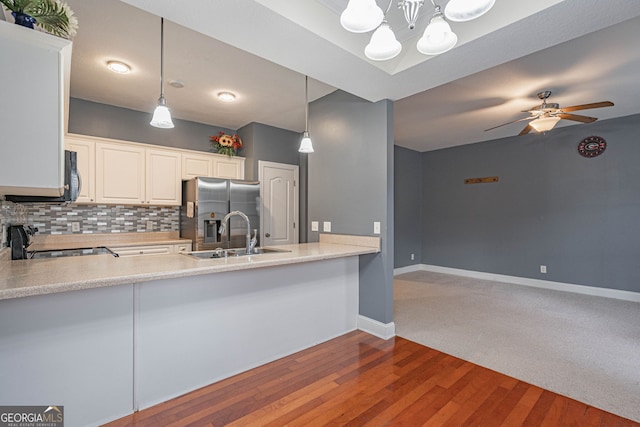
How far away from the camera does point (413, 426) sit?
169 centimetres

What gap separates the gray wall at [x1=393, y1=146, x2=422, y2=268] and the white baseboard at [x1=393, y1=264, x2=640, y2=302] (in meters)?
0.23

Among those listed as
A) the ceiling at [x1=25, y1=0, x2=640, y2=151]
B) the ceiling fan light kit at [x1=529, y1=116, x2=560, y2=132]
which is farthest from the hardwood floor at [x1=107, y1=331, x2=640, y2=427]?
the ceiling fan light kit at [x1=529, y1=116, x2=560, y2=132]

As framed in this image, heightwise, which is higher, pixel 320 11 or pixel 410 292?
pixel 320 11

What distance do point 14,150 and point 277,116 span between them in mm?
3292

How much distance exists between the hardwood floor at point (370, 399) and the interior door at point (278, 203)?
8.26ft

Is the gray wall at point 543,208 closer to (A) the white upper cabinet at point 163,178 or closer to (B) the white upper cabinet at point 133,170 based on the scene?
(B) the white upper cabinet at point 133,170

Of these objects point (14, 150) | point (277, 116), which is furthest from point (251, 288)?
point (277, 116)

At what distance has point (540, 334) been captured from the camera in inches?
120

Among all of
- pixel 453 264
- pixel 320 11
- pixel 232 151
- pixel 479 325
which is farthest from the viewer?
pixel 453 264

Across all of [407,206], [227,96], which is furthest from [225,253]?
[407,206]

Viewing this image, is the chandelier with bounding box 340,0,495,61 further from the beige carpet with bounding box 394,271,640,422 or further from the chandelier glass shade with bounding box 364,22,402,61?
the beige carpet with bounding box 394,271,640,422

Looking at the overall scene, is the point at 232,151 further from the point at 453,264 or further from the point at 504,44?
the point at 453,264

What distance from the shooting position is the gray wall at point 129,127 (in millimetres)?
3639

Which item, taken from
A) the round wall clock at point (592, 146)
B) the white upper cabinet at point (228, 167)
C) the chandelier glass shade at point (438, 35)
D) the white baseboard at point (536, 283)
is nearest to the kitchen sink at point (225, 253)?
the chandelier glass shade at point (438, 35)
